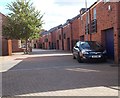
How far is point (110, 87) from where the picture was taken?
905 cm

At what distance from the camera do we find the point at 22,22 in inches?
1513

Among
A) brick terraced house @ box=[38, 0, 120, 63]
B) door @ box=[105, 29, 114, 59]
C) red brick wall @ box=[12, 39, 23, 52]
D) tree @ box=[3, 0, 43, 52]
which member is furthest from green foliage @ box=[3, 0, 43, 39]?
door @ box=[105, 29, 114, 59]

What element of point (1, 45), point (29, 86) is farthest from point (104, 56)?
point (1, 45)

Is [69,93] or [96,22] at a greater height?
[96,22]

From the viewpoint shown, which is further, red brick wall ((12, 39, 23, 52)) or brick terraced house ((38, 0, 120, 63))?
red brick wall ((12, 39, 23, 52))

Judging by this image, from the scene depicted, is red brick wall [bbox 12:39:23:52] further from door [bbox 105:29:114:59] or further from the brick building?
door [bbox 105:29:114:59]

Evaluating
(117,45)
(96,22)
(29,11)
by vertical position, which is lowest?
(117,45)

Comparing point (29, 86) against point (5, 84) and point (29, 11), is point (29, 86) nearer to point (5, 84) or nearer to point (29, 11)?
point (5, 84)

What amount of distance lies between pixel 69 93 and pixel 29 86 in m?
2.05

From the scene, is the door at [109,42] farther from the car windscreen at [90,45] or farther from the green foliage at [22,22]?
the green foliage at [22,22]

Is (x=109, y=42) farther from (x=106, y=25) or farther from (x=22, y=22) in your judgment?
(x=22, y=22)

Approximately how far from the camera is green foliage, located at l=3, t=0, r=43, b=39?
127 ft

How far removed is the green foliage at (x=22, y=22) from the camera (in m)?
38.6

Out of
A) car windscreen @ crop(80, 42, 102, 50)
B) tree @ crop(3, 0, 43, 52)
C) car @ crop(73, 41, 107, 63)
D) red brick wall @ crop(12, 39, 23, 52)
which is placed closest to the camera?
car @ crop(73, 41, 107, 63)
